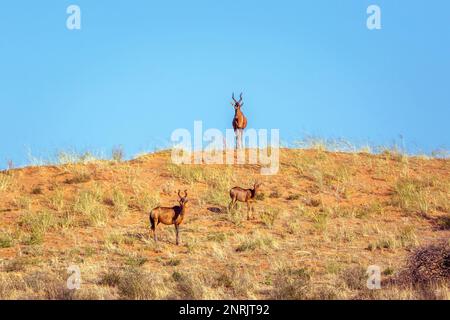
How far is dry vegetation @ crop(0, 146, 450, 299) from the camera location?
527 inches

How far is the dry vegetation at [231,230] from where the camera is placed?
43.9 feet

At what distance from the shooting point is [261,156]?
27.6 meters

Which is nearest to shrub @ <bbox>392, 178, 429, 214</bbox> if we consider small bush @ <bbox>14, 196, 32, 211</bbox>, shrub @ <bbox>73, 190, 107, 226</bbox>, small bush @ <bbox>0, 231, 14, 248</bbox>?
shrub @ <bbox>73, 190, 107, 226</bbox>

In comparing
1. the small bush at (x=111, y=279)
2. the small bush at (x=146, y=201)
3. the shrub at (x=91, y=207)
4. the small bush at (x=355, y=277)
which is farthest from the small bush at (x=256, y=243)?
the shrub at (x=91, y=207)

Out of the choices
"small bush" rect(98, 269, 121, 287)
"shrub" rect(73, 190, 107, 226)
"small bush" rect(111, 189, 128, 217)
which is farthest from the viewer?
"small bush" rect(111, 189, 128, 217)

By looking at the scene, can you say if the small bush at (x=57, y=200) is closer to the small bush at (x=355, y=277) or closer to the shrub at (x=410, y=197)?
the small bush at (x=355, y=277)

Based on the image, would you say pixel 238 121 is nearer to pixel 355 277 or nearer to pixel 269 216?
pixel 269 216

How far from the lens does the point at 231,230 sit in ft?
65.4

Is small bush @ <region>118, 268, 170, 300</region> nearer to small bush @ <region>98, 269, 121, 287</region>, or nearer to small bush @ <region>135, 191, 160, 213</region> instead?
small bush @ <region>98, 269, 121, 287</region>

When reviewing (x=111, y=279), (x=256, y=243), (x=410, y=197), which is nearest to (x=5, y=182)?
(x=256, y=243)

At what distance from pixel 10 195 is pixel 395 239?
1300cm

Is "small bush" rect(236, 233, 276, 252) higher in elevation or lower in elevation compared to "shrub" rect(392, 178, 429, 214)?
lower

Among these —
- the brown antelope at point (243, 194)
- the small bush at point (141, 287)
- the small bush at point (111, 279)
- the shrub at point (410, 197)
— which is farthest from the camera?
the shrub at point (410, 197)

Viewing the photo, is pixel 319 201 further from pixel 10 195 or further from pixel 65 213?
pixel 10 195
